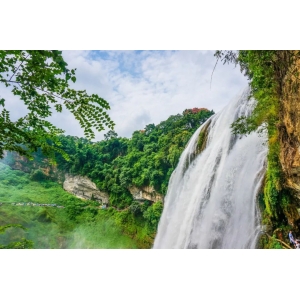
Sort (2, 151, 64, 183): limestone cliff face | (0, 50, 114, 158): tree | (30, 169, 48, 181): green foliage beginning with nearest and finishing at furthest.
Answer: (0, 50, 114, 158): tree, (2, 151, 64, 183): limestone cliff face, (30, 169, 48, 181): green foliage

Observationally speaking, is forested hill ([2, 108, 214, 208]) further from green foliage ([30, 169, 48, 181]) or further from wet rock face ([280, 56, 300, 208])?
wet rock face ([280, 56, 300, 208])

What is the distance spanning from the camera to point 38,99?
127 centimetres

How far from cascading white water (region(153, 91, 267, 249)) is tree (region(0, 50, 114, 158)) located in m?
2.09

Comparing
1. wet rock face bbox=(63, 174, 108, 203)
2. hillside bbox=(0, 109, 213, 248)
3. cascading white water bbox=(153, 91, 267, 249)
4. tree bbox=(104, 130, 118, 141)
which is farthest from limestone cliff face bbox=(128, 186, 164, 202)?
tree bbox=(104, 130, 118, 141)

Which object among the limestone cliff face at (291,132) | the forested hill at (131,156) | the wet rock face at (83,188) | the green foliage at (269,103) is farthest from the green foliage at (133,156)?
the limestone cliff face at (291,132)

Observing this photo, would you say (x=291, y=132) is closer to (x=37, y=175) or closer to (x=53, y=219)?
(x=53, y=219)

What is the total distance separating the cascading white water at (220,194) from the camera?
2.90 metres

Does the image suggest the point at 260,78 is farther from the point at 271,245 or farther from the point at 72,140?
the point at 72,140

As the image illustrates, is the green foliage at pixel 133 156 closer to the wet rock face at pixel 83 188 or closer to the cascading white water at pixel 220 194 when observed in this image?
the wet rock face at pixel 83 188

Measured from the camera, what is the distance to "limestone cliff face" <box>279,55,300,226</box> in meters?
2.55

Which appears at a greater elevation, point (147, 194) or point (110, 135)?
point (110, 135)

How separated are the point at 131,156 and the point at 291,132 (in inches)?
79.9

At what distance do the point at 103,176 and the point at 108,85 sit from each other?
162 centimetres

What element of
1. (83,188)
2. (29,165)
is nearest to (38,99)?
(29,165)
